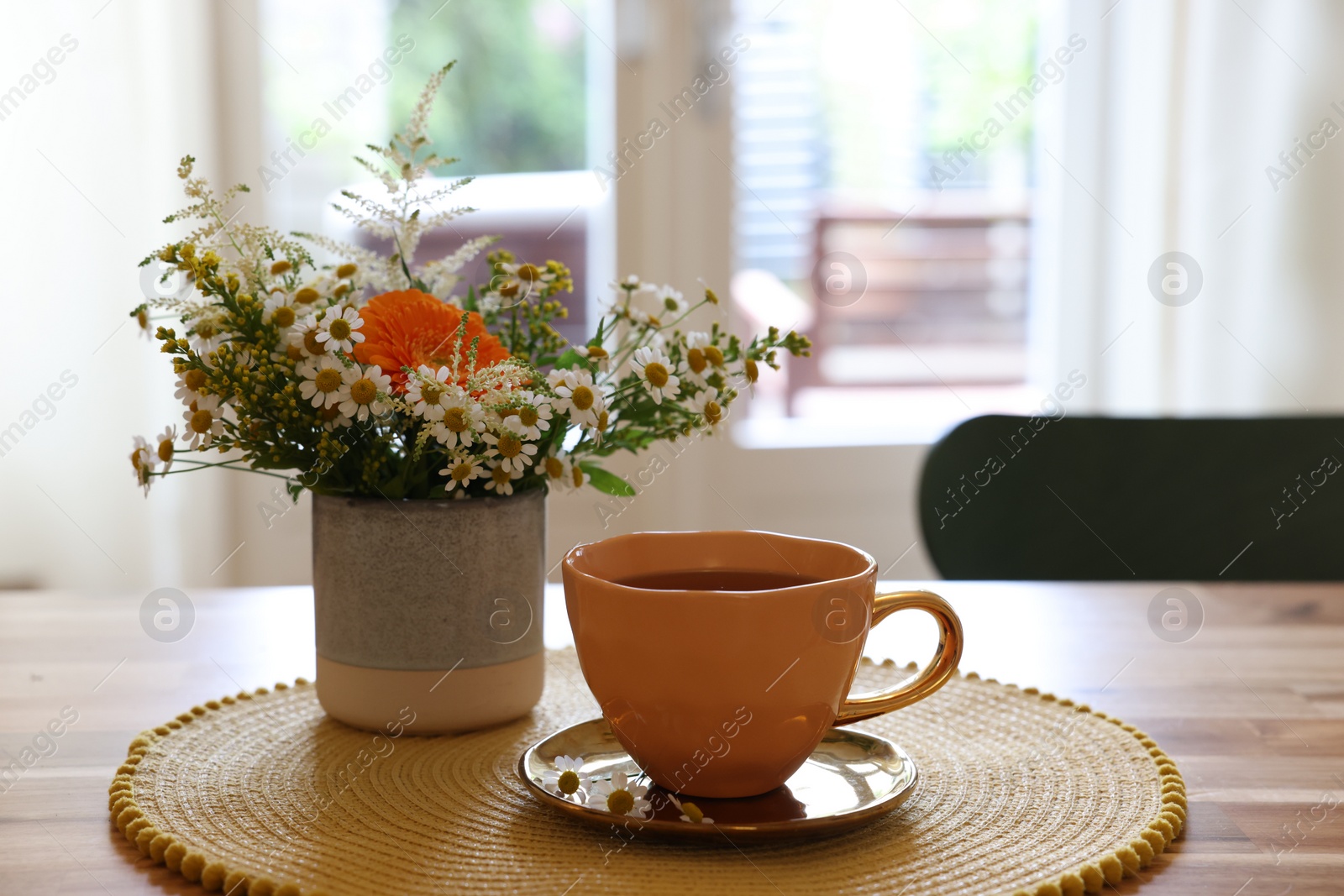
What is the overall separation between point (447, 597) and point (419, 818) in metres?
0.13

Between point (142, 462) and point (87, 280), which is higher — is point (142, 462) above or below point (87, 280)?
below

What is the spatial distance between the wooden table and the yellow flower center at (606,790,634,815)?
5 cm

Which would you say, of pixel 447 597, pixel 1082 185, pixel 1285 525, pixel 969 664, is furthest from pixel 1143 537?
pixel 1082 185

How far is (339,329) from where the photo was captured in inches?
23.7

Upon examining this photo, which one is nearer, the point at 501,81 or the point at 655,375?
the point at 655,375

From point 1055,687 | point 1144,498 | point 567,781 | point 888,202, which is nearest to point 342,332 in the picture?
point 567,781

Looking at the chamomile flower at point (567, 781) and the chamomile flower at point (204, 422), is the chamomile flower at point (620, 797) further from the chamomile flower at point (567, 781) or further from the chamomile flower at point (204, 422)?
the chamomile flower at point (204, 422)

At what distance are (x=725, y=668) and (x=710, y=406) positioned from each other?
18 centimetres

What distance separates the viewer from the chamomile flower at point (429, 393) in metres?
0.59

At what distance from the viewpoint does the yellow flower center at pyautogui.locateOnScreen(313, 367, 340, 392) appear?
60cm

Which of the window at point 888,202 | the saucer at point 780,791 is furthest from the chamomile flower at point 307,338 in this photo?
the window at point 888,202

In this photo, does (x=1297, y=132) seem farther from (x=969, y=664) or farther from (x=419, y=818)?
(x=419, y=818)

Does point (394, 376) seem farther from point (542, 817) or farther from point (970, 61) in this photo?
point (970, 61)

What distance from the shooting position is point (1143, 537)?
1339mm
